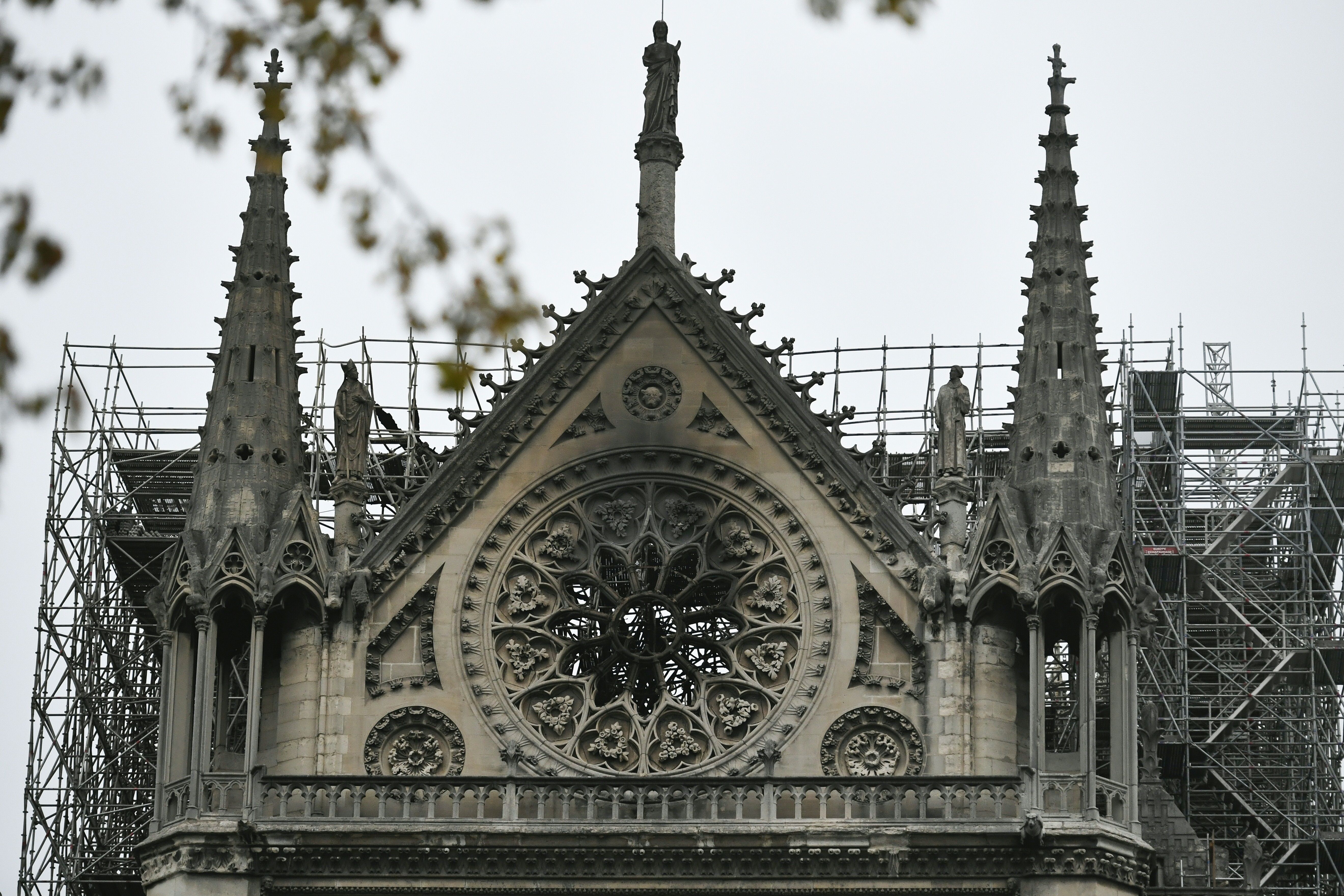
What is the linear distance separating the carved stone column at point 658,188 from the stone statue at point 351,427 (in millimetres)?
3925

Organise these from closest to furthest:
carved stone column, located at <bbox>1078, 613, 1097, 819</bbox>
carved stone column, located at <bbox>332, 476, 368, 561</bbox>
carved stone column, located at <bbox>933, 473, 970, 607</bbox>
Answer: carved stone column, located at <bbox>1078, 613, 1097, 819</bbox> < carved stone column, located at <bbox>933, 473, 970, 607</bbox> < carved stone column, located at <bbox>332, 476, 368, 561</bbox>

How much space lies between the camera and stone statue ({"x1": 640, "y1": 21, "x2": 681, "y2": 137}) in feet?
118

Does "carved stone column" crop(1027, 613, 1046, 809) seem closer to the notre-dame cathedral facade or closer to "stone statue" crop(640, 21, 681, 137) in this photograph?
the notre-dame cathedral facade

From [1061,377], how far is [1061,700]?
6.66 metres

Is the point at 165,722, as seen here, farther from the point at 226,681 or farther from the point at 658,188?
the point at 658,188

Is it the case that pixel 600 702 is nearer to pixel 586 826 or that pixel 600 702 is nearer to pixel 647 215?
pixel 586 826

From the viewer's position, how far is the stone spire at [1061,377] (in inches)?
1271

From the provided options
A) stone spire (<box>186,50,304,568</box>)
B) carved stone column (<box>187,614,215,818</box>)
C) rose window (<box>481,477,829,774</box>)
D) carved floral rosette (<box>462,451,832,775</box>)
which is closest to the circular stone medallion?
carved floral rosette (<box>462,451,832,775</box>)

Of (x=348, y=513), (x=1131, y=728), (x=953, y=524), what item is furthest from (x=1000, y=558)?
(x=348, y=513)

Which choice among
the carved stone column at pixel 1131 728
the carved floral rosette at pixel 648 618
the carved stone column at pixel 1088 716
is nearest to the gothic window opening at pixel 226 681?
the carved floral rosette at pixel 648 618

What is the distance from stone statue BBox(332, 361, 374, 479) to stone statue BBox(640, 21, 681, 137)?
204 inches

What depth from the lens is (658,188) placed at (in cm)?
3541

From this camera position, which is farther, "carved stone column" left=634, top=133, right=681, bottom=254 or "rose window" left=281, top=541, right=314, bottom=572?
"carved stone column" left=634, top=133, right=681, bottom=254

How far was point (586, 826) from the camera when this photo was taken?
1217 inches
